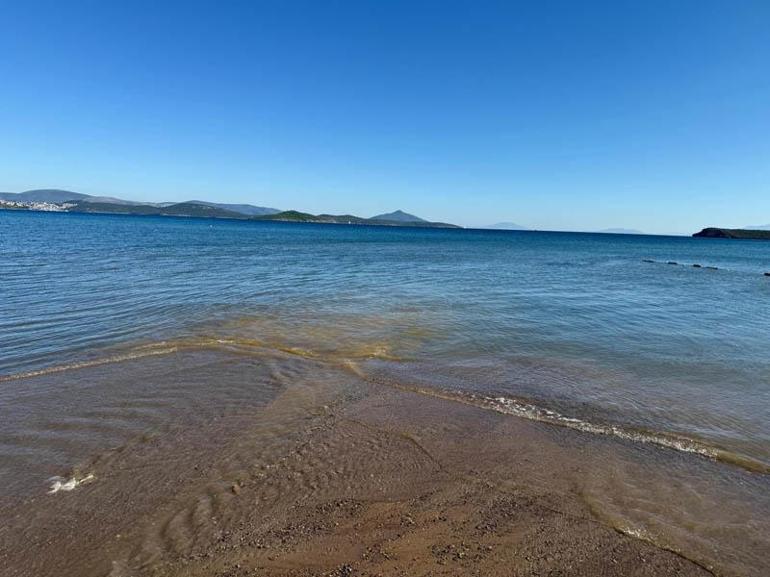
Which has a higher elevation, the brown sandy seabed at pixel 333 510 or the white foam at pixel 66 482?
the brown sandy seabed at pixel 333 510

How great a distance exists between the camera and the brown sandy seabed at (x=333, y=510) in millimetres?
4848

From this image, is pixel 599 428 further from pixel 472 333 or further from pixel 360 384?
pixel 472 333

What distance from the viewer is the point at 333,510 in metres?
5.73

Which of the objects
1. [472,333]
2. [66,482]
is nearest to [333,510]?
[66,482]

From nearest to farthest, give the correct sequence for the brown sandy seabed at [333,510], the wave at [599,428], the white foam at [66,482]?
the brown sandy seabed at [333,510], the white foam at [66,482], the wave at [599,428]

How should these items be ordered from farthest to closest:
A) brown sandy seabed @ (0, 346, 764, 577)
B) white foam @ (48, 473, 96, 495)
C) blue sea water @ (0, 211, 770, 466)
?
blue sea water @ (0, 211, 770, 466) < white foam @ (48, 473, 96, 495) < brown sandy seabed @ (0, 346, 764, 577)

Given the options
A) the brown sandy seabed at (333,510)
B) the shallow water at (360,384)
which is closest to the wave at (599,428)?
the shallow water at (360,384)

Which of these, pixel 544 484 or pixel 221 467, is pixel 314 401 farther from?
pixel 544 484

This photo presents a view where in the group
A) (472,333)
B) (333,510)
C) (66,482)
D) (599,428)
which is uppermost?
(472,333)

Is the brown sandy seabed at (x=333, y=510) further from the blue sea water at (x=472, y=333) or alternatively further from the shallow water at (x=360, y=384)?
the blue sea water at (x=472, y=333)

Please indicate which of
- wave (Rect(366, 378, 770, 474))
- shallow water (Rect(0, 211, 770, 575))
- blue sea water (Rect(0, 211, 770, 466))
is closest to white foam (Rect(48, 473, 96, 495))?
shallow water (Rect(0, 211, 770, 575))

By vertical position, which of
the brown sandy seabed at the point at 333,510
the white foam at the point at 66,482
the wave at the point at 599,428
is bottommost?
the white foam at the point at 66,482

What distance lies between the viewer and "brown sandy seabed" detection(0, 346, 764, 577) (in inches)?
191

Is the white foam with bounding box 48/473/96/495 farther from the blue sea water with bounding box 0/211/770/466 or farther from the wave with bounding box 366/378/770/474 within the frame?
the wave with bounding box 366/378/770/474
